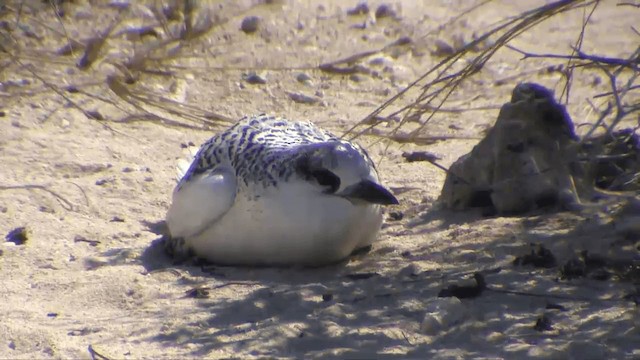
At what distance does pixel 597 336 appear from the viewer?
4.07m

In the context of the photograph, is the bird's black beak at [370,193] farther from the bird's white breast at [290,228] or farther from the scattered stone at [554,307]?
the scattered stone at [554,307]

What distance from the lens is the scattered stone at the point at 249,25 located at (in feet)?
28.9

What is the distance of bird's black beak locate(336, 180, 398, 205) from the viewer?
472 cm

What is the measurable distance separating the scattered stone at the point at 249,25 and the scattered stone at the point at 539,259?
4429 millimetres

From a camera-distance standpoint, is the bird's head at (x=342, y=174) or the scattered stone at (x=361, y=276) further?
the scattered stone at (x=361, y=276)

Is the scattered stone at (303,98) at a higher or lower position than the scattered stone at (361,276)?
higher

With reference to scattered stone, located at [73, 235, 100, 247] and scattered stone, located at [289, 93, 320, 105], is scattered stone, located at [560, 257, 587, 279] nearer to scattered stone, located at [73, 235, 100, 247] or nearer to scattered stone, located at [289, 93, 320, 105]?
scattered stone, located at [73, 235, 100, 247]

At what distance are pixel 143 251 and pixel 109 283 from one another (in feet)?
1.80

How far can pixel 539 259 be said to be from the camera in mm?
4828

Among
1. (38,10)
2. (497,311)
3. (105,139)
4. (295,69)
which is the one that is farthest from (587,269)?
(38,10)

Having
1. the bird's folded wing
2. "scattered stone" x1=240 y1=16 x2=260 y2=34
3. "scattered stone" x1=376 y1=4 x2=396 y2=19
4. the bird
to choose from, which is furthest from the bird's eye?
"scattered stone" x1=376 y1=4 x2=396 y2=19

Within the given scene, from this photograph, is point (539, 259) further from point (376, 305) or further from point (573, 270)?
point (376, 305)

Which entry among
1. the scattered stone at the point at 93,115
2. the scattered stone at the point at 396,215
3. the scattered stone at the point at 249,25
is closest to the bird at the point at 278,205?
the scattered stone at the point at 396,215

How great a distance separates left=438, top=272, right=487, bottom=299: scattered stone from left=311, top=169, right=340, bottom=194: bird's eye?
0.67 meters
